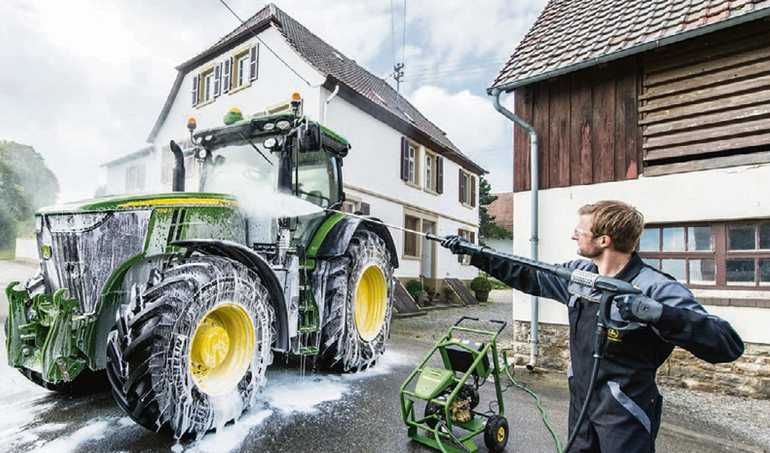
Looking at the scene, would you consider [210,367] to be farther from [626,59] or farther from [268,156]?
[626,59]

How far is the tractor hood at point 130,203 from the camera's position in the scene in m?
3.35

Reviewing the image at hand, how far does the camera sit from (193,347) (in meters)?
3.05

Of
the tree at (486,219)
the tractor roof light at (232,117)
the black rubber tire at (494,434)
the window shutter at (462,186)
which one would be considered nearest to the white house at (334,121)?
the window shutter at (462,186)

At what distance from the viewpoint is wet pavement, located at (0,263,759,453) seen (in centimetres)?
296

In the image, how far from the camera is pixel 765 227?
4512 mm

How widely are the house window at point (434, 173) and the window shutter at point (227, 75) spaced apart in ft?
22.2

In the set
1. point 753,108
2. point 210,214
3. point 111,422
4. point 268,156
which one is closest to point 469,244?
point 210,214

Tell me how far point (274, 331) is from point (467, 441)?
1.74 meters

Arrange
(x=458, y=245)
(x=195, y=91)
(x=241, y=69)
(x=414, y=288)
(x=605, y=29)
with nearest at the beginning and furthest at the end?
1. (x=458, y=245)
2. (x=605, y=29)
3. (x=241, y=69)
4. (x=414, y=288)
5. (x=195, y=91)

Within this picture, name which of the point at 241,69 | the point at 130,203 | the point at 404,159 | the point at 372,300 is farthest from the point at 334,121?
the point at 130,203

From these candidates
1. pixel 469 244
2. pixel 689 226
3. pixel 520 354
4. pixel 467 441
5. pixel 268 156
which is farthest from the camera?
pixel 520 354

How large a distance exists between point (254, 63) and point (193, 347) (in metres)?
10.6

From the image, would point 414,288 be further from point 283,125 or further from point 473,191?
point 283,125

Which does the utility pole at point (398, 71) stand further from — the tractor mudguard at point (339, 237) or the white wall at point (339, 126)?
the tractor mudguard at point (339, 237)
